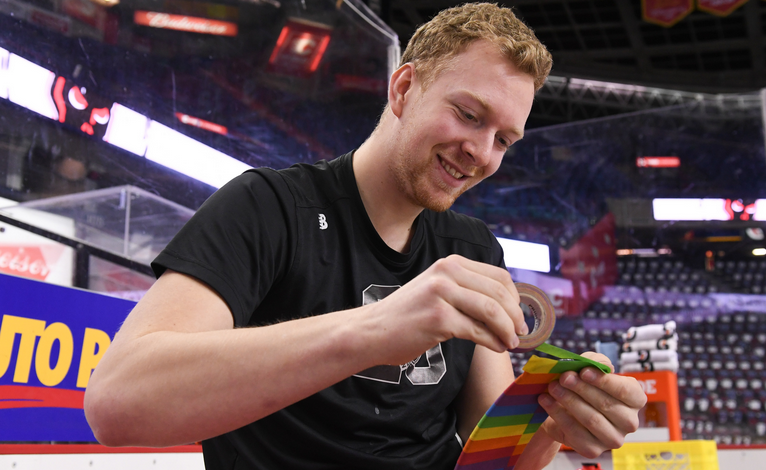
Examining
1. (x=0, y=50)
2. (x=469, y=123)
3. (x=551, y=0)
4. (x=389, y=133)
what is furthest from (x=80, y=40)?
(x=551, y=0)

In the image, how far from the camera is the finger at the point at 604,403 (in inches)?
34.5

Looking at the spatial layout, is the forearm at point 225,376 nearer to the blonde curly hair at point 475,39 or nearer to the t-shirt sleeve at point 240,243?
the t-shirt sleeve at point 240,243

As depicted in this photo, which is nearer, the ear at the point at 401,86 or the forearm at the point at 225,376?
the forearm at the point at 225,376

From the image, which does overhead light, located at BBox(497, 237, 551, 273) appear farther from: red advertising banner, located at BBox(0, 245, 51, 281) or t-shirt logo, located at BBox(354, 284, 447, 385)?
t-shirt logo, located at BBox(354, 284, 447, 385)

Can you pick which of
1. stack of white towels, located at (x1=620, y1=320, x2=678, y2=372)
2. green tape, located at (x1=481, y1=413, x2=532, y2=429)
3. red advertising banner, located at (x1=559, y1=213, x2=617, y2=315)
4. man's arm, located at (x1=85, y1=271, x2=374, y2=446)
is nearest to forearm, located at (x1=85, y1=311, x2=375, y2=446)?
man's arm, located at (x1=85, y1=271, x2=374, y2=446)

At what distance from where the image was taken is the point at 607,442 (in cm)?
94

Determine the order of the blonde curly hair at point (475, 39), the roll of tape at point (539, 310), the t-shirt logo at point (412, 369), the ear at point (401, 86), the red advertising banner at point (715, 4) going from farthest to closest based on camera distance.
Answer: the red advertising banner at point (715, 4), the ear at point (401, 86), the blonde curly hair at point (475, 39), the t-shirt logo at point (412, 369), the roll of tape at point (539, 310)

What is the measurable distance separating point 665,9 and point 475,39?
8341 mm

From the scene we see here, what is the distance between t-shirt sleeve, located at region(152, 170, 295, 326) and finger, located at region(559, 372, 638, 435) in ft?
1.61

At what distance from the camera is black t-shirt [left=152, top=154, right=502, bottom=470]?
903 mm

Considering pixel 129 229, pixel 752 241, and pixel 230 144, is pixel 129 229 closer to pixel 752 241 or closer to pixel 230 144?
pixel 230 144

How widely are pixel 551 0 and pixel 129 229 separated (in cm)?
938

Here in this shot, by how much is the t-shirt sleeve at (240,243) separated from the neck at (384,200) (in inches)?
7.9

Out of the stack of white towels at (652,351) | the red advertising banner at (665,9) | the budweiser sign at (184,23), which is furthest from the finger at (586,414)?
the red advertising banner at (665,9)
